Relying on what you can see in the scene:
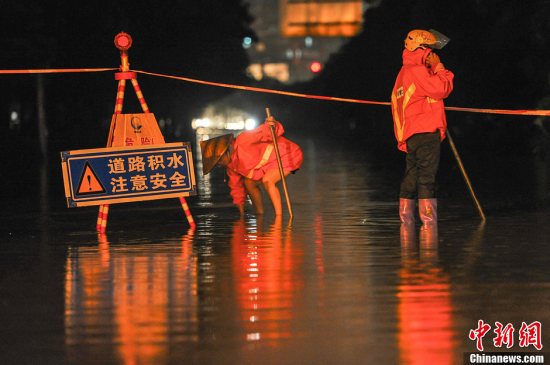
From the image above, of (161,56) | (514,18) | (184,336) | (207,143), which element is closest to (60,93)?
(161,56)

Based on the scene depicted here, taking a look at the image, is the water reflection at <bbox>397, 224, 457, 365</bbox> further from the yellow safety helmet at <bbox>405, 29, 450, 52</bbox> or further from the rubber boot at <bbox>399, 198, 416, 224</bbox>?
the yellow safety helmet at <bbox>405, 29, 450, 52</bbox>

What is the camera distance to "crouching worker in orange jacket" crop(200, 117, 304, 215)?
18.3 metres

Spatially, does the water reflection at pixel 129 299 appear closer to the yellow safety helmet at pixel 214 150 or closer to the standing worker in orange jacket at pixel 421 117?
the standing worker in orange jacket at pixel 421 117

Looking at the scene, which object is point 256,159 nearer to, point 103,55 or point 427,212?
point 427,212

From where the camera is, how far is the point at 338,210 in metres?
19.1

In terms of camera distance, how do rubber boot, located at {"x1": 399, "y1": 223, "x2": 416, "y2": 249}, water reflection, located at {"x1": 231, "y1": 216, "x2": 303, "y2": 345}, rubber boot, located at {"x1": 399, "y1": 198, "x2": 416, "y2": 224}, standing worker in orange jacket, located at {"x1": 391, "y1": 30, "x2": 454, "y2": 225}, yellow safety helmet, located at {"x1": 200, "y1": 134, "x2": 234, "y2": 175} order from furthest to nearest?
1. yellow safety helmet, located at {"x1": 200, "y1": 134, "x2": 234, "y2": 175}
2. rubber boot, located at {"x1": 399, "y1": 198, "x2": 416, "y2": 224}
3. standing worker in orange jacket, located at {"x1": 391, "y1": 30, "x2": 454, "y2": 225}
4. rubber boot, located at {"x1": 399, "y1": 223, "x2": 416, "y2": 249}
5. water reflection, located at {"x1": 231, "y1": 216, "x2": 303, "y2": 345}

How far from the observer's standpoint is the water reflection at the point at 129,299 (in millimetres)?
8461

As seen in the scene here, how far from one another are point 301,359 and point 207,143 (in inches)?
436

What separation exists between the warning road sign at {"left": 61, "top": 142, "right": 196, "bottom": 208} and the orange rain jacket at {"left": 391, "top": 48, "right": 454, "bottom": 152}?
2.38 m

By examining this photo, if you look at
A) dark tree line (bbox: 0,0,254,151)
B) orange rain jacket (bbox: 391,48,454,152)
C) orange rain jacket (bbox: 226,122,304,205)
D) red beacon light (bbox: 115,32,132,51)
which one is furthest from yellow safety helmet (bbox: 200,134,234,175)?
dark tree line (bbox: 0,0,254,151)

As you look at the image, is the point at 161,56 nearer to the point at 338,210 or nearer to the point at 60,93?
the point at 60,93

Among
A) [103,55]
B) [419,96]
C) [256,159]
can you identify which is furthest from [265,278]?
[103,55]

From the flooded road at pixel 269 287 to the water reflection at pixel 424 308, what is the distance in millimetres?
12

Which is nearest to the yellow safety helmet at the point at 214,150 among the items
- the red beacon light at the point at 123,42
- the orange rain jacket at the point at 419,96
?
the red beacon light at the point at 123,42
